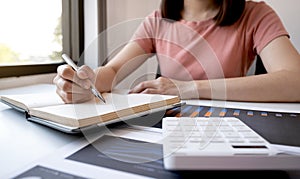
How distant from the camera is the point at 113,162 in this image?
0.99ft

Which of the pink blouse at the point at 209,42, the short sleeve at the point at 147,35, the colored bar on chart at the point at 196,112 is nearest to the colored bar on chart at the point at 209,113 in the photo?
the colored bar on chart at the point at 196,112

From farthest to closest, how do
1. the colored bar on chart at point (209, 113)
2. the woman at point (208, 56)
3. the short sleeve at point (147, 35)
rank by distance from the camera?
the short sleeve at point (147, 35) → the woman at point (208, 56) → the colored bar on chart at point (209, 113)

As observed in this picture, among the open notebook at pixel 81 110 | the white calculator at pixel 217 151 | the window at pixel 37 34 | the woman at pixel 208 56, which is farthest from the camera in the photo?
the window at pixel 37 34

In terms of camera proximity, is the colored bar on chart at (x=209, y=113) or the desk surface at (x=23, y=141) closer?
the desk surface at (x=23, y=141)

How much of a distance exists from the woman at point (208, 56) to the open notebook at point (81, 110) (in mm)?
63

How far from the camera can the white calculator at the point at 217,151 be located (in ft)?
0.88

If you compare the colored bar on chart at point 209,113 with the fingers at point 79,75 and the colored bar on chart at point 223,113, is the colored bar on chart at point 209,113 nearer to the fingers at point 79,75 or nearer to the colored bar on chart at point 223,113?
the colored bar on chart at point 223,113

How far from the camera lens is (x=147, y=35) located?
1.13m

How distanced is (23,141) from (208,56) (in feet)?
2.57

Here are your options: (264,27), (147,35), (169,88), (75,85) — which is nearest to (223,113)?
(169,88)

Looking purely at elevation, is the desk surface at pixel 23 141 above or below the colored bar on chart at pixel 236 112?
above

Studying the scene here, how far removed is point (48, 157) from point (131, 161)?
0.34 ft

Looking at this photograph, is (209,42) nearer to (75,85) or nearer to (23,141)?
(75,85)

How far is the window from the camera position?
3.27ft
